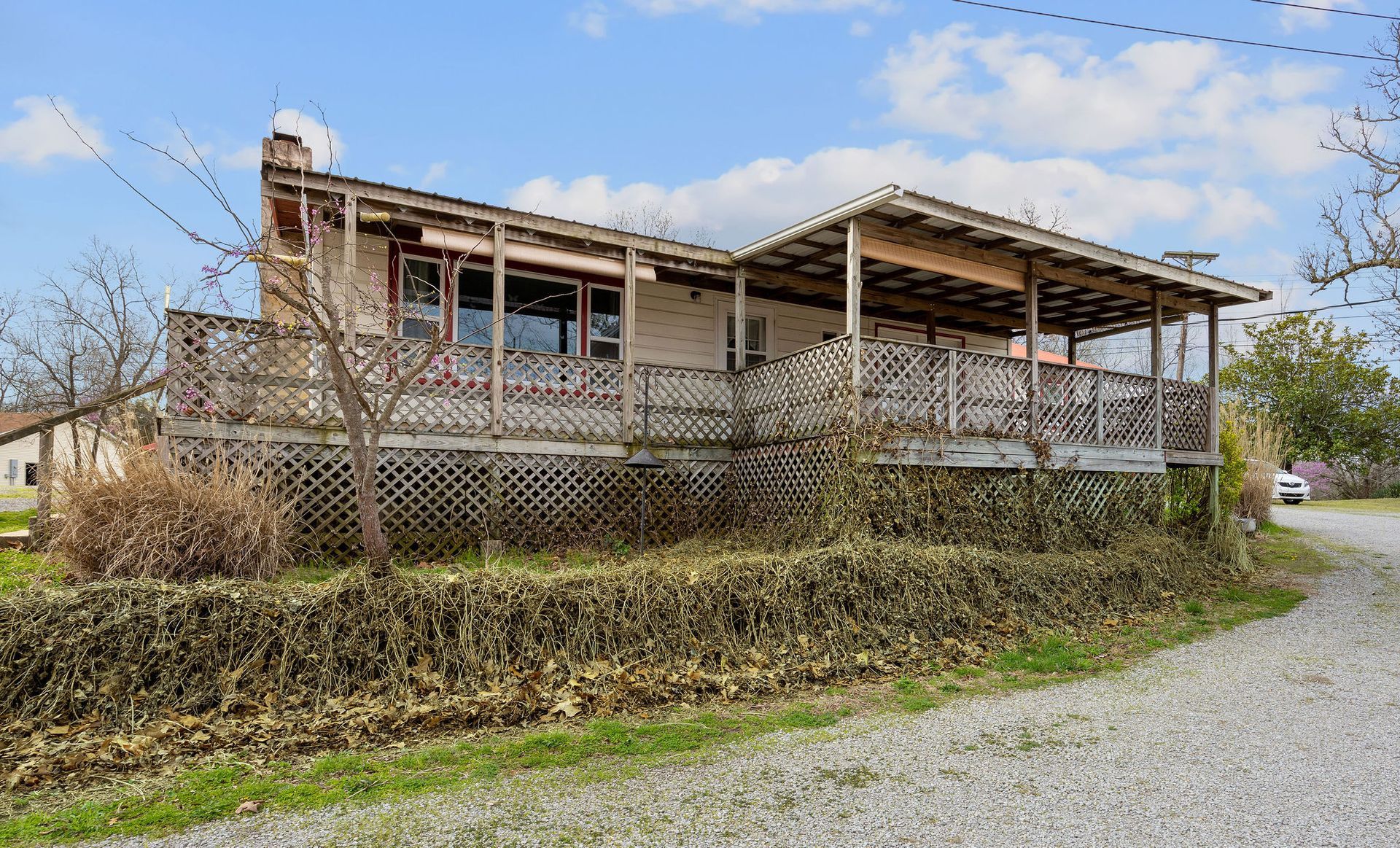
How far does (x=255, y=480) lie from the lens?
744 centimetres

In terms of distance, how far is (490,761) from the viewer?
485 centimetres

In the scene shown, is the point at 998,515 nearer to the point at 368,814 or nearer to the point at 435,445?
the point at 435,445

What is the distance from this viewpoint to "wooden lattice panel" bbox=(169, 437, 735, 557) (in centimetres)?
878

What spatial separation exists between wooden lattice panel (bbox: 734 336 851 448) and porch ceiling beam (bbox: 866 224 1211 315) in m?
1.69

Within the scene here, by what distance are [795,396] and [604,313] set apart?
11.5 ft

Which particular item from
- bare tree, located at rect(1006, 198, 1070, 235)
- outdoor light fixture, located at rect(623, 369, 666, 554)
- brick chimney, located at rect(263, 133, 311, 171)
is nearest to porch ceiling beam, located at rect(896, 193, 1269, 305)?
outdoor light fixture, located at rect(623, 369, 666, 554)

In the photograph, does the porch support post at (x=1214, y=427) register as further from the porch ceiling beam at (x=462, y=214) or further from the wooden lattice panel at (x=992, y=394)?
the porch ceiling beam at (x=462, y=214)

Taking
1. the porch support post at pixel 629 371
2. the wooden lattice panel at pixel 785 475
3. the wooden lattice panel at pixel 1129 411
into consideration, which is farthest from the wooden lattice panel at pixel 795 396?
the wooden lattice panel at pixel 1129 411


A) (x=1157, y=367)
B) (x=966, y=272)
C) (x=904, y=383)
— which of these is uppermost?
(x=966, y=272)

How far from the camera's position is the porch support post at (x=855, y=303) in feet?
30.3

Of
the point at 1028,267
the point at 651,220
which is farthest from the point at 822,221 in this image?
the point at 651,220

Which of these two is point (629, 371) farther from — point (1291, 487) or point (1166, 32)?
point (1291, 487)

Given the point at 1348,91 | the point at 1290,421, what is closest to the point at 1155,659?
the point at 1348,91

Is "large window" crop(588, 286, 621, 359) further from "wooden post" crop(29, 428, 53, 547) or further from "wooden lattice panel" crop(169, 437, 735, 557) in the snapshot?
"wooden post" crop(29, 428, 53, 547)
